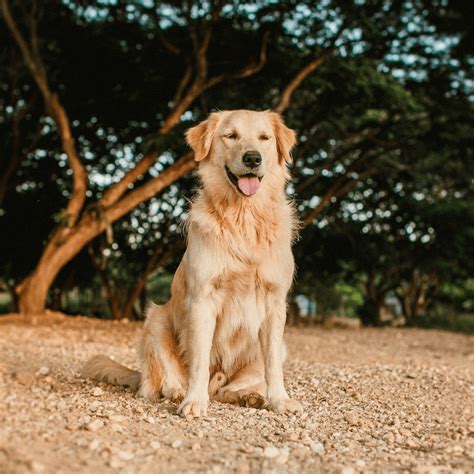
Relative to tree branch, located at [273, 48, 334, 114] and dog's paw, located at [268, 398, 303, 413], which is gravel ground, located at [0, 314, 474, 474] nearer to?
dog's paw, located at [268, 398, 303, 413]

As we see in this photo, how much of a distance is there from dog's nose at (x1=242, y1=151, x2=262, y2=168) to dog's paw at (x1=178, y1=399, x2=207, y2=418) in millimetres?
1681

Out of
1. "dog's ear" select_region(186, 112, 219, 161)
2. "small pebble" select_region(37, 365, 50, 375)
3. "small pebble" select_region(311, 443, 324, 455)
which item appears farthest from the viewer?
"small pebble" select_region(37, 365, 50, 375)

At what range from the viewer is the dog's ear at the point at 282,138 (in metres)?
5.18

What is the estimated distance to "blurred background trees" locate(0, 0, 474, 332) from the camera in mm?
11633

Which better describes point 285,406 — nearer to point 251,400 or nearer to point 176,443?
point 251,400

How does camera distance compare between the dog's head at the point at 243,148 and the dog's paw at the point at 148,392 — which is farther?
the dog's paw at the point at 148,392

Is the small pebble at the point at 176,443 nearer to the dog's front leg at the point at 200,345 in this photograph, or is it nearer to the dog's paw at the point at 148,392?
the dog's front leg at the point at 200,345

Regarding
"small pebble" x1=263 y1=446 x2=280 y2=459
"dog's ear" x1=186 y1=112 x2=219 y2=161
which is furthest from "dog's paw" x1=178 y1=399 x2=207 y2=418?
"dog's ear" x1=186 y1=112 x2=219 y2=161

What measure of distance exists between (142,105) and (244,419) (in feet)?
36.2

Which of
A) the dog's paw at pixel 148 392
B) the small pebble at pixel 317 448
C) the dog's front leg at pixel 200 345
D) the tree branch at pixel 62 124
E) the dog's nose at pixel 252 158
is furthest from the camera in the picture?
the tree branch at pixel 62 124

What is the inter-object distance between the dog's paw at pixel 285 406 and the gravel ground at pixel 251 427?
85 millimetres

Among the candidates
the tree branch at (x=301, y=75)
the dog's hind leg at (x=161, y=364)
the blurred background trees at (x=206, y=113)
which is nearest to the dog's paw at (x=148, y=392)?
the dog's hind leg at (x=161, y=364)

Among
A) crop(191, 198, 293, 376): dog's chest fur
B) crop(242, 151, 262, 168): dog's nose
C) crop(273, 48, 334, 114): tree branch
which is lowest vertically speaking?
crop(191, 198, 293, 376): dog's chest fur

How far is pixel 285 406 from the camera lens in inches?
177
